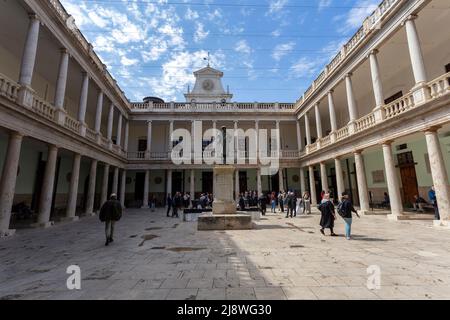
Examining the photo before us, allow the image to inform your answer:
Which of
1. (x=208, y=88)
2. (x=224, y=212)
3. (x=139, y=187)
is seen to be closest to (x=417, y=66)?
(x=224, y=212)

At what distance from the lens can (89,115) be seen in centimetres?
2230

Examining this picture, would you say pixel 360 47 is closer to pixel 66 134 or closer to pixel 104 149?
pixel 66 134

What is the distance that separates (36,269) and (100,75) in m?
15.4

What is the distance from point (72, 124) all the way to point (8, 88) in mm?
4723

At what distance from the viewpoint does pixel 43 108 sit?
10.7m

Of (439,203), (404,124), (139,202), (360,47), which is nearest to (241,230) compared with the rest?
(439,203)

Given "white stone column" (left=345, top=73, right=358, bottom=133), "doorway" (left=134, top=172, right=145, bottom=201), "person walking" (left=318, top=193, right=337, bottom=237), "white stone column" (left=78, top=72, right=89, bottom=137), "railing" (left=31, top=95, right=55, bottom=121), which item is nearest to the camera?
"person walking" (left=318, top=193, right=337, bottom=237)

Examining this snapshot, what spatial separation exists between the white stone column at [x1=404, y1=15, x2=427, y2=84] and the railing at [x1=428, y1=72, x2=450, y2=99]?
0.50 metres

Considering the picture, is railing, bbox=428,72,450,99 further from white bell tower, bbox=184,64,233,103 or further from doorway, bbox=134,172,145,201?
doorway, bbox=134,172,145,201

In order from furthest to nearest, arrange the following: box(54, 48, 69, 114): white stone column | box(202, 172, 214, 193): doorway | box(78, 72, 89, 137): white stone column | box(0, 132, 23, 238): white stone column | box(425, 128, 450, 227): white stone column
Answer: box(202, 172, 214, 193): doorway < box(78, 72, 89, 137): white stone column < box(54, 48, 69, 114): white stone column < box(425, 128, 450, 227): white stone column < box(0, 132, 23, 238): white stone column

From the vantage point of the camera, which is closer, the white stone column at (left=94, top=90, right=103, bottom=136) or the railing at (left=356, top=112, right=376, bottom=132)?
the railing at (left=356, top=112, right=376, bottom=132)

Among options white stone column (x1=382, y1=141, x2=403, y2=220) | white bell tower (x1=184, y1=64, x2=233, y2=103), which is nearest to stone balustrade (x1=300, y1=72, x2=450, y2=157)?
white stone column (x1=382, y1=141, x2=403, y2=220)

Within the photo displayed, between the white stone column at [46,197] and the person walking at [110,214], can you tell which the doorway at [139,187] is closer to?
the white stone column at [46,197]

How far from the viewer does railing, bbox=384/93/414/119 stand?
1002 centimetres
